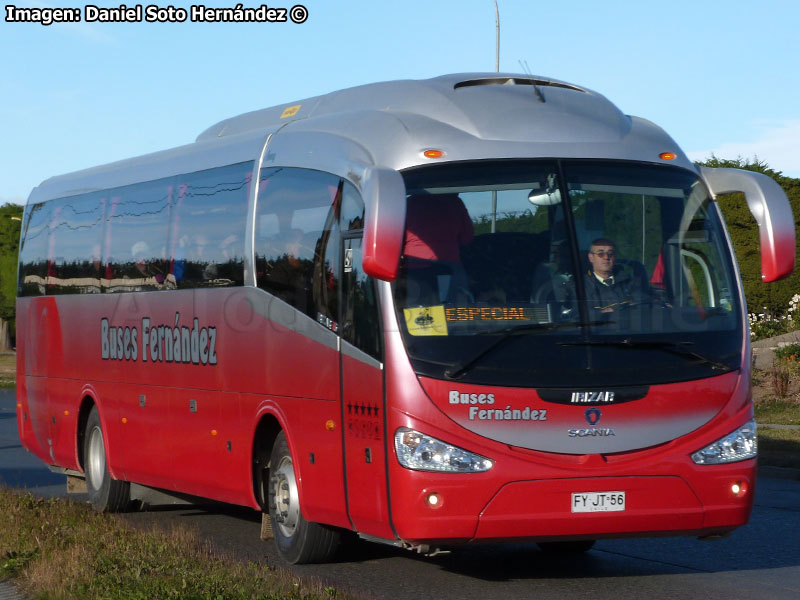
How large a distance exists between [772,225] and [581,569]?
2836 mm

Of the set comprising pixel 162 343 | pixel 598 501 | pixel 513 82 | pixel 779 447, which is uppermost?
pixel 513 82

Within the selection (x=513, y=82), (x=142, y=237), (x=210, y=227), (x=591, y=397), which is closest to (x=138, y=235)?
(x=142, y=237)

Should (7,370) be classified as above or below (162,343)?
below

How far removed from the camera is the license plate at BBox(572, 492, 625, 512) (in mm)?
8828

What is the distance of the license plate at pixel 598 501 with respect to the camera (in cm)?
883

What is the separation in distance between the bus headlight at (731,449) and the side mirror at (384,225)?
224cm

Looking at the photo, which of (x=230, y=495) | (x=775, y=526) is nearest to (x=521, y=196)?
(x=230, y=495)

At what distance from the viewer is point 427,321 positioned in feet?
29.3

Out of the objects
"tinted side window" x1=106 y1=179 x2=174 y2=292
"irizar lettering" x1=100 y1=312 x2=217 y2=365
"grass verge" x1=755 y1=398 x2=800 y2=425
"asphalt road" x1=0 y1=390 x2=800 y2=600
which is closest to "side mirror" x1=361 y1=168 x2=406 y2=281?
"asphalt road" x1=0 y1=390 x2=800 y2=600

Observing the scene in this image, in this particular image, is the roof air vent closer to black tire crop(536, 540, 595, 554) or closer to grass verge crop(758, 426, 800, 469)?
black tire crop(536, 540, 595, 554)

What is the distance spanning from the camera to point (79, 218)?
15.7 m

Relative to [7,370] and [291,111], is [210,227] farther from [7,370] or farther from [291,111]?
[7,370]

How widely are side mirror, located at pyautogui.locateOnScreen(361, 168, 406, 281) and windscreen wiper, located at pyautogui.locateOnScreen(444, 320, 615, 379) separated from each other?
28.0 inches

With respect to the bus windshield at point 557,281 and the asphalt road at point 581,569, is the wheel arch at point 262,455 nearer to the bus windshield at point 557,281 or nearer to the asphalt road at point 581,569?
the asphalt road at point 581,569
